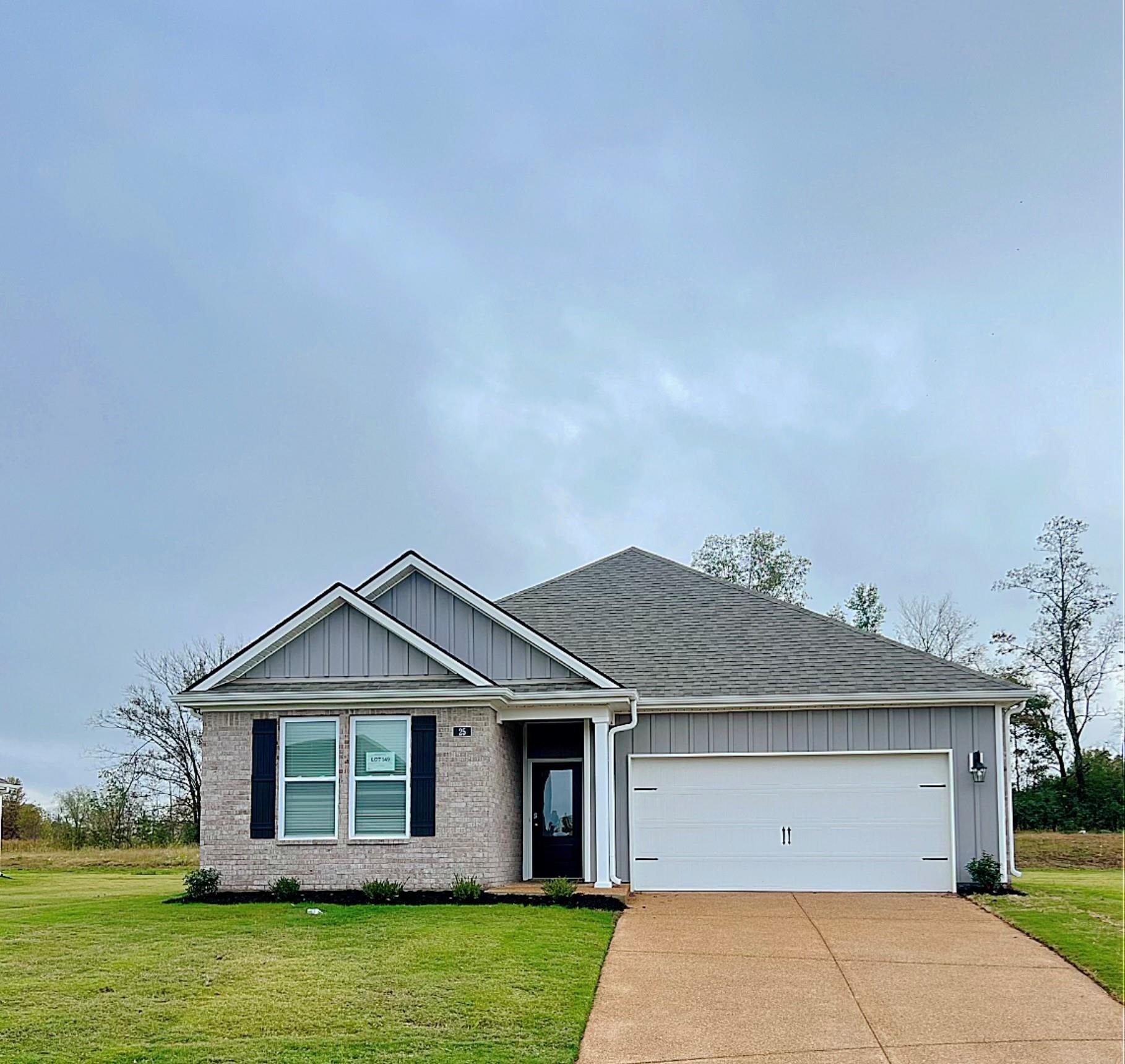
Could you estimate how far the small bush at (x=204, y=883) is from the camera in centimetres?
1538

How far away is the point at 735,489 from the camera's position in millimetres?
36062

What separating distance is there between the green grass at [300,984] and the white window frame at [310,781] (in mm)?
1150

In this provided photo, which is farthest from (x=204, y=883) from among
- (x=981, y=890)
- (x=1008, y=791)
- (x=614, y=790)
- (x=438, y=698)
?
(x=1008, y=791)

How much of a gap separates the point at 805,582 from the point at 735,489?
287 inches

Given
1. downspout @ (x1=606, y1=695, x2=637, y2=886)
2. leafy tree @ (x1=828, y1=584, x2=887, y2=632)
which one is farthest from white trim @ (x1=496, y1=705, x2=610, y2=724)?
leafy tree @ (x1=828, y1=584, x2=887, y2=632)

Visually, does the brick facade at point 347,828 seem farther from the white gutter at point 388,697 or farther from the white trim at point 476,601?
the white trim at point 476,601

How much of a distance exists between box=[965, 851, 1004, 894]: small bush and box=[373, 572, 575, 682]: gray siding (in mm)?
6258

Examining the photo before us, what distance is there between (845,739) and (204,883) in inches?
358

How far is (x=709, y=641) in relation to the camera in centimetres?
1933

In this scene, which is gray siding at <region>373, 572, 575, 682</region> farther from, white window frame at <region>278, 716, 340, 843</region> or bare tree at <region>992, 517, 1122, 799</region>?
bare tree at <region>992, 517, 1122, 799</region>

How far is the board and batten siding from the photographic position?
55.5 ft

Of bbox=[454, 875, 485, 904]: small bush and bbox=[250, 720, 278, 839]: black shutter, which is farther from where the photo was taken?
bbox=[250, 720, 278, 839]: black shutter

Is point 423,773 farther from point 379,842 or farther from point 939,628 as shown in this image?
point 939,628

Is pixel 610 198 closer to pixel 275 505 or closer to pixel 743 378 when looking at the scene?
pixel 743 378
